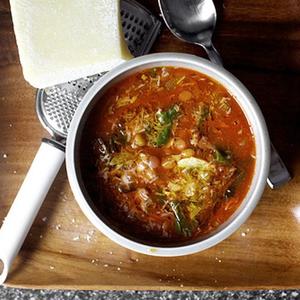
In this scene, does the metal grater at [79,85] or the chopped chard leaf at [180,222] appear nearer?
the chopped chard leaf at [180,222]

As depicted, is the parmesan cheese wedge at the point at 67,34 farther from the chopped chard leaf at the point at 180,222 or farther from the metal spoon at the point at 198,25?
the chopped chard leaf at the point at 180,222

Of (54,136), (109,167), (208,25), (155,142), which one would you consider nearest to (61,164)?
(54,136)

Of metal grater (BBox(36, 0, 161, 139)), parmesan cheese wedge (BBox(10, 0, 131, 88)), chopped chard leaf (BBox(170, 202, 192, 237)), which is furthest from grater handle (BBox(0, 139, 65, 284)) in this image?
chopped chard leaf (BBox(170, 202, 192, 237))

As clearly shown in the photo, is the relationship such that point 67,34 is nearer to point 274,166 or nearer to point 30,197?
point 30,197

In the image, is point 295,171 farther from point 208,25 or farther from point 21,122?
point 21,122

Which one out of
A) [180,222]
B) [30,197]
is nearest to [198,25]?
[180,222]

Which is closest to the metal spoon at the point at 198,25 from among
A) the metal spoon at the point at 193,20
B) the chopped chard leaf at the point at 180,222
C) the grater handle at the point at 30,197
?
the metal spoon at the point at 193,20
